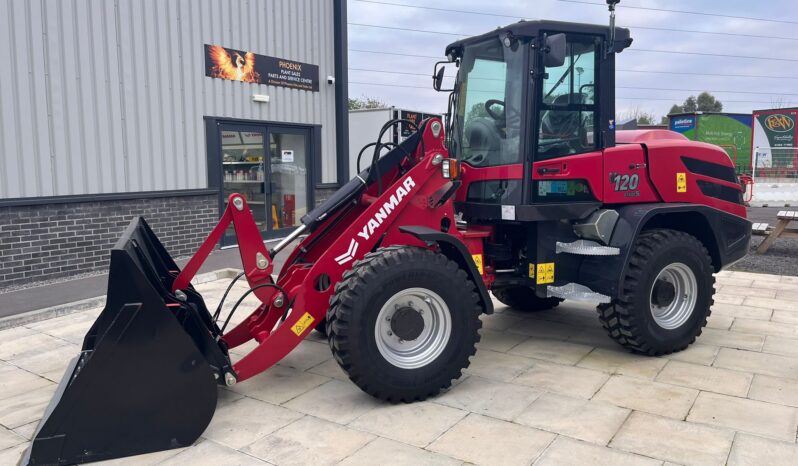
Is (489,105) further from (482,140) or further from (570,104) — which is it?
(570,104)

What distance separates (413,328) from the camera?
4176 mm

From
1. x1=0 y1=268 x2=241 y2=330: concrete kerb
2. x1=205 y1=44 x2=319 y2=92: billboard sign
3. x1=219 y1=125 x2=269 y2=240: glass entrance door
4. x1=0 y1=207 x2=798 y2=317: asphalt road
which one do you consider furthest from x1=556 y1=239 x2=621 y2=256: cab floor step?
x1=205 y1=44 x2=319 y2=92: billboard sign

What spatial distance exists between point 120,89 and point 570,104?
6.78m

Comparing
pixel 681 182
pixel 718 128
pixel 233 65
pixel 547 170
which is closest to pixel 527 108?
pixel 547 170

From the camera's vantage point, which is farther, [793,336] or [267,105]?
[267,105]

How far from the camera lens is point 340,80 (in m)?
12.5

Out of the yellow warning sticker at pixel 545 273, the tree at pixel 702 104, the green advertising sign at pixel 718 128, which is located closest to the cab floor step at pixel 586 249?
the yellow warning sticker at pixel 545 273

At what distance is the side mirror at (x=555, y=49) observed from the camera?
4413mm

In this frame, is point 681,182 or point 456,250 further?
point 681,182

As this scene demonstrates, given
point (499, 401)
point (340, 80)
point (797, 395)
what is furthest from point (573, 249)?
point (340, 80)

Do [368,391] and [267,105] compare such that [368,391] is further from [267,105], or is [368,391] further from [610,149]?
[267,105]

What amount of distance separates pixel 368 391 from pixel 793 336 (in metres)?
4.12

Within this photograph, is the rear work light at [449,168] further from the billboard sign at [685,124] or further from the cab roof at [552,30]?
the billboard sign at [685,124]

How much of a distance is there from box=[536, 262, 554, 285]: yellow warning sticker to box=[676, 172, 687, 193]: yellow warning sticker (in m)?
1.37
